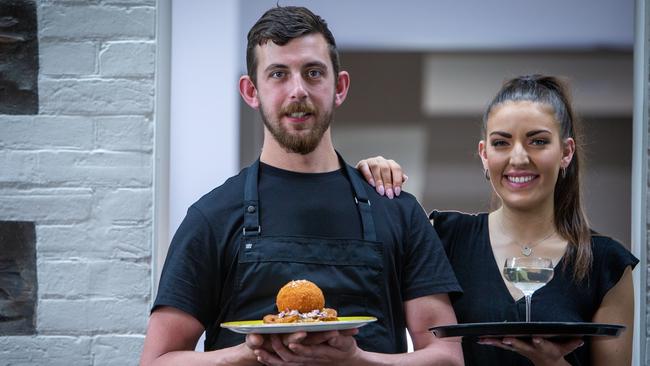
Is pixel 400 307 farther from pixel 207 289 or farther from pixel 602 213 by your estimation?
pixel 602 213

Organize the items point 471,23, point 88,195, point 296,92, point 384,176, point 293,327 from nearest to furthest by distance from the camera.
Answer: point 293,327
point 296,92
point 384,176
point 88,195
point 471,23

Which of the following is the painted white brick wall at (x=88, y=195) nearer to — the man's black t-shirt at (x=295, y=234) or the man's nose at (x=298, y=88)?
the man's black t-shirt at (x=295, y=234)

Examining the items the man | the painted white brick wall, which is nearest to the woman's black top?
the man

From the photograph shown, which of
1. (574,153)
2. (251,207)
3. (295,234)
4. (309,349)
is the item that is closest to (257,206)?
(251,207)

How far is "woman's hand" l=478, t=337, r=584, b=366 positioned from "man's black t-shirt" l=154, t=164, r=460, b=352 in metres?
0.25

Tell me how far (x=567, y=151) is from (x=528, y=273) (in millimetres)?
489

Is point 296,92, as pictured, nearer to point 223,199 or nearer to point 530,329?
point 223,199

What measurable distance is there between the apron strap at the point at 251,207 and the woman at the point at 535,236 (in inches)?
12.6

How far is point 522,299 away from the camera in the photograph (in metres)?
2.92

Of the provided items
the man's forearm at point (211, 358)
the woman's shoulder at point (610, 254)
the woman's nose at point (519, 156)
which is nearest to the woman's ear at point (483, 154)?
the woman's nose at point (519, 156)

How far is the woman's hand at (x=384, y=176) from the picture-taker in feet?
9.60

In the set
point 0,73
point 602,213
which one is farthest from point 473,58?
point 0,73

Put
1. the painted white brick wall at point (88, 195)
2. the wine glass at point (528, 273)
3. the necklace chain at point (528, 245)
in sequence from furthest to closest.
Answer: the painted white brick wall at point (88, 195)
the necklace chain at point (528, 245)
the wine glass at point (528, 273)

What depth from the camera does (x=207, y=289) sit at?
2750 mm
